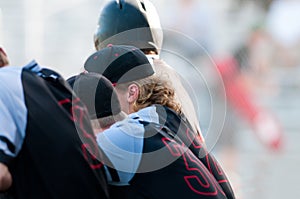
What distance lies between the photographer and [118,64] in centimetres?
321

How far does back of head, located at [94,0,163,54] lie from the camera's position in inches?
165

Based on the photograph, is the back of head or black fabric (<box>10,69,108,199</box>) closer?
black fabric (<box>10,69,108,199</box>)

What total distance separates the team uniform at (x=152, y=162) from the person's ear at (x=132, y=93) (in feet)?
0.24

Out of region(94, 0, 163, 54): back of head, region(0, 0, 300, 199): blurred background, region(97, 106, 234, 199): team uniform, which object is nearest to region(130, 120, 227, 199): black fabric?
region(97, 106, 234, 199): team uniform

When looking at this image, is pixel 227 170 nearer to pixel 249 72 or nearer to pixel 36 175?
pixel 249 72

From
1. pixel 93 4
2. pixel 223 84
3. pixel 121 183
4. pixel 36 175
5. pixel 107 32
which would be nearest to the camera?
pixel 36 175

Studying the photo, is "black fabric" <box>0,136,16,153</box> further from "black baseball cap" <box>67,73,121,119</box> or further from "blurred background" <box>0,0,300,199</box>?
"blurred background" <box>0,0,300,199</box>

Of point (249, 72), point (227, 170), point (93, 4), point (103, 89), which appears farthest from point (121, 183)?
point (93, 4)

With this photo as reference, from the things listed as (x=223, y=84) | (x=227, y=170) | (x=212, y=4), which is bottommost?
(x=227, y=170)

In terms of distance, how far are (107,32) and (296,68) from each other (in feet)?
22.1

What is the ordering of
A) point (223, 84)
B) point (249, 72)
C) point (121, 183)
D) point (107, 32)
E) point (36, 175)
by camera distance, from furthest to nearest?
1. point (249, 72)
2. point (223, 84)
3. point (107, 32)
4. point (121, 183)
5. point (36, 175)

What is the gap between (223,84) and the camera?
912 centimetres

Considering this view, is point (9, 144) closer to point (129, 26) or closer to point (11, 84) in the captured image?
point (11, 84)

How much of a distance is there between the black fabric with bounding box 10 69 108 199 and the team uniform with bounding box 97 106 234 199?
0.27m
